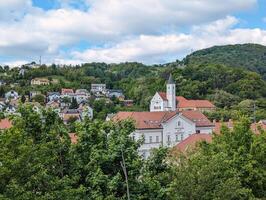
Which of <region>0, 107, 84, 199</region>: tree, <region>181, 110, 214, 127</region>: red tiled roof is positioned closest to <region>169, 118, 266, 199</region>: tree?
<region>0, 107, 84, 199</region>: tree

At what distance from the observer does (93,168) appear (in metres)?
15.8

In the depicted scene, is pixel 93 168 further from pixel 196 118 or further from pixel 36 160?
pixel 196 118

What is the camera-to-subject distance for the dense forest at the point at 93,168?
13773 millimetres

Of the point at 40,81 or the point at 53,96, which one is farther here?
the point at 40,81

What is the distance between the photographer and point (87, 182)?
51.8ft

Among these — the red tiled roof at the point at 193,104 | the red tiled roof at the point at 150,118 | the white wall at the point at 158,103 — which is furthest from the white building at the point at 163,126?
the red tiled roof at the point at 193,104

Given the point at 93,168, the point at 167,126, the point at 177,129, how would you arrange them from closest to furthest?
the point at 93,168 → the point at 167,126 → the point at 177,129

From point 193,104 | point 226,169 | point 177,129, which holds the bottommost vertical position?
point 177,129

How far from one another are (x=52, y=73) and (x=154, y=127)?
124334 millimetres

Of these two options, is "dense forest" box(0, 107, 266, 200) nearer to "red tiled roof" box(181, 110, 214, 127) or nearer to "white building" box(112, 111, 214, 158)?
"white building" box(112, 111, 214, 158)

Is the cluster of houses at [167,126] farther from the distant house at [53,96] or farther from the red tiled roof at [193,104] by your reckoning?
the distant house at [53,96]

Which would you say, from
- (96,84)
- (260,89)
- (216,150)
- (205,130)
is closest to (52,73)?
(96,84)

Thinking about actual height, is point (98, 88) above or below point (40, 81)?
below

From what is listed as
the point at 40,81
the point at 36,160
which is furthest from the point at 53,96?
the point at 36,160
